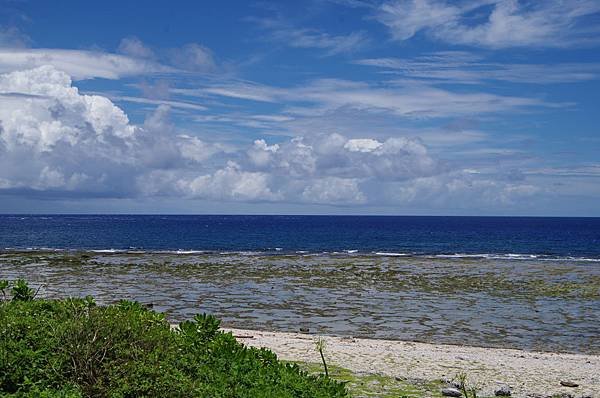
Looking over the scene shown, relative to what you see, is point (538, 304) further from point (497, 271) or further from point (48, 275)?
point (48, 275)

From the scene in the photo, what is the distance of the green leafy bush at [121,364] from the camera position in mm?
5902

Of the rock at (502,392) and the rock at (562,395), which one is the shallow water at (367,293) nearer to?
the rock at (562,395)

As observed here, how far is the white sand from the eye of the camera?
1337 centimetres

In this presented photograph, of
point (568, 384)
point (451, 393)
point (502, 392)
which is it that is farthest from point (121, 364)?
point (568, 384)

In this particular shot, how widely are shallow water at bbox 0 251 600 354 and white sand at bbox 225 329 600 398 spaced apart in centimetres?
265

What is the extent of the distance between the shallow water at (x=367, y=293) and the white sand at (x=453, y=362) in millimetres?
2649

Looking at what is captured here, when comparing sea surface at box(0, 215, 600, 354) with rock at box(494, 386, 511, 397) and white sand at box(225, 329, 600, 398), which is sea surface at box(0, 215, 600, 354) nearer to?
white sand at box(225, 329, 600, 398)

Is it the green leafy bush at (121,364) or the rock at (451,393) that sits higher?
the green leafy bush at (121,364)

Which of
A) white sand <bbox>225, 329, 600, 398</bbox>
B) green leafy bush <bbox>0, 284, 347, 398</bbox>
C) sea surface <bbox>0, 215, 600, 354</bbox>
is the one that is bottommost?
sea surface <bbox>0, 215, 600, 354</bbox>

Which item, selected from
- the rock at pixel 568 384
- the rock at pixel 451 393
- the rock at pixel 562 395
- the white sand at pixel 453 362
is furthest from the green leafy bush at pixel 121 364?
the rock at pixel 568 384

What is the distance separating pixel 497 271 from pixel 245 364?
42.8m

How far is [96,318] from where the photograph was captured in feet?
21.0

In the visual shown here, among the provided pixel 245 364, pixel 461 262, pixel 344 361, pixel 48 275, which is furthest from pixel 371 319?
pixel 461 262

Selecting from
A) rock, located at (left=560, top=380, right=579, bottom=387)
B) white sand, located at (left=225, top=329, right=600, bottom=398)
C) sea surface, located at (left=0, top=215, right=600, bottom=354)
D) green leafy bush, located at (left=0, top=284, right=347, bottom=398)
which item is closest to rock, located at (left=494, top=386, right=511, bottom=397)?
white sand, located at (left=225, top=329, right=600, bottom=398)
